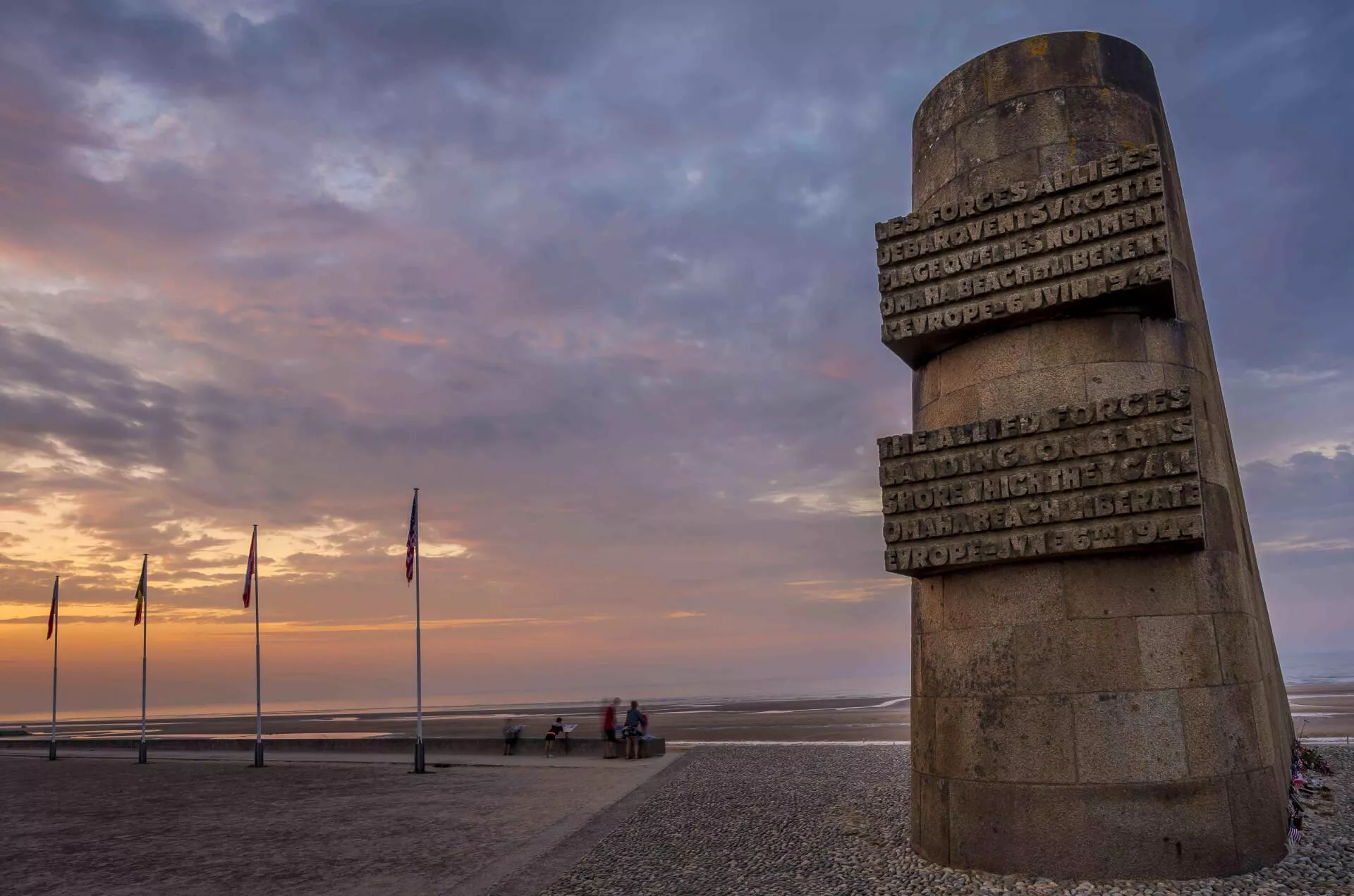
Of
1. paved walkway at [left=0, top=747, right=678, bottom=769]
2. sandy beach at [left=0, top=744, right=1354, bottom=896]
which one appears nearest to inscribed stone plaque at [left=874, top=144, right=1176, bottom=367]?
sandy beach at [left=0, top=744, right=1354, bottom=896]

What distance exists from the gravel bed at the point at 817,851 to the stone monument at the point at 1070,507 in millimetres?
385

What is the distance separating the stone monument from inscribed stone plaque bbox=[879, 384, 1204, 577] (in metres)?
0.03

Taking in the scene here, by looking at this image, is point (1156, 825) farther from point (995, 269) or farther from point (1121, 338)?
point (995, 269)

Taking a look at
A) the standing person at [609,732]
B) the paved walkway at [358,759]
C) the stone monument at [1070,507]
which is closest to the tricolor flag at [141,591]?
the paved walkway at [358,759]

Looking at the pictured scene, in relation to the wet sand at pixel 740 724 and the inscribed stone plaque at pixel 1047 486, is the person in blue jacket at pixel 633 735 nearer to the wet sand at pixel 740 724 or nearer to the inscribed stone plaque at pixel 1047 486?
the wet sand at pixel 740 724

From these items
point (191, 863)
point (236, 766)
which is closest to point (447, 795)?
point (191, 863)

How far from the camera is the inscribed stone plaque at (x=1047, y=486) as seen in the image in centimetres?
1045

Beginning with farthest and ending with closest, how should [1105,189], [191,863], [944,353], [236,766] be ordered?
[236,766]
[191,863]
[944,353]
[1105,189]

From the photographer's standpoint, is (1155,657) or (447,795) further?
(447,795)

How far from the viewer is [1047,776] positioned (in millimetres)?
10586

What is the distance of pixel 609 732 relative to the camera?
29.8 metres

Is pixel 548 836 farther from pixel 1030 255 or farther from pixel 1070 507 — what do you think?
pixel 1030 255

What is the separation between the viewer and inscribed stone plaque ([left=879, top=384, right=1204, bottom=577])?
412 inches

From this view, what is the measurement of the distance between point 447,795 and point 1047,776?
15.6 meters
